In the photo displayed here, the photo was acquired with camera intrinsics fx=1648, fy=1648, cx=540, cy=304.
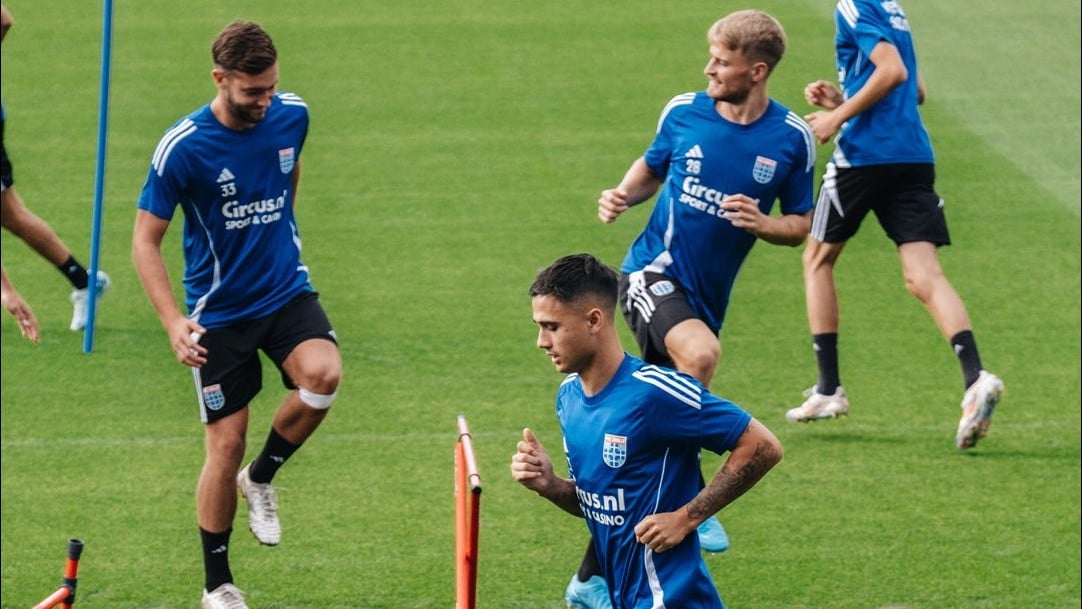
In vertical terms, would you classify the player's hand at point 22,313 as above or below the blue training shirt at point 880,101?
below

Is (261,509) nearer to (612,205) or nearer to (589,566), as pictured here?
(589,566)

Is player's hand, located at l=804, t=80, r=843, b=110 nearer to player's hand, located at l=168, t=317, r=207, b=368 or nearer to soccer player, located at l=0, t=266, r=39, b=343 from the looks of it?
player's hand, located at l=168, t=317, r=207, b=368

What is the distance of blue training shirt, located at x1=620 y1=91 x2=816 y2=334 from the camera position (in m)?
6.95

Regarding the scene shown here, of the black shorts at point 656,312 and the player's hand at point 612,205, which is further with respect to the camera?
the black shorts at point 656,312

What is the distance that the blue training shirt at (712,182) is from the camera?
695 cm

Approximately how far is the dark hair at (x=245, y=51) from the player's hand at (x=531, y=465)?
2074mm

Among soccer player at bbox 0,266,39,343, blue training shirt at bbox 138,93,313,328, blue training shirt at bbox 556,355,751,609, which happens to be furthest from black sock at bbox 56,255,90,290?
blue training shirt at bbox 556,355,751,609

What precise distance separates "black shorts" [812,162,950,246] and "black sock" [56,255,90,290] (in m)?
4.48

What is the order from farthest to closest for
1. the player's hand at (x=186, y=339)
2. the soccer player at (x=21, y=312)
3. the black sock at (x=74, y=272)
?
the black sock at (x=74, y=272) < the soccer player at (x=21, y=312) < the player's hand at (x=186, y=339)

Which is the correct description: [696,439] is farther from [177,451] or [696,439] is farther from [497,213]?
[497,213]

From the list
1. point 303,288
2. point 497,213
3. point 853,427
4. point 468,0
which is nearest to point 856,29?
point 853,427

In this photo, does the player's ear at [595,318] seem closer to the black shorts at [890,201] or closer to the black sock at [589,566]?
the black sock at [589,566]

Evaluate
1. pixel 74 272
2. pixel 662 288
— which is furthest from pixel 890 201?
pixel 74 272

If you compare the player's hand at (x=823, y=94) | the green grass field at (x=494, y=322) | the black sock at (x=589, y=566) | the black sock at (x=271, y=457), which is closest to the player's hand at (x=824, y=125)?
the player's hand at (x=823, y=94)
